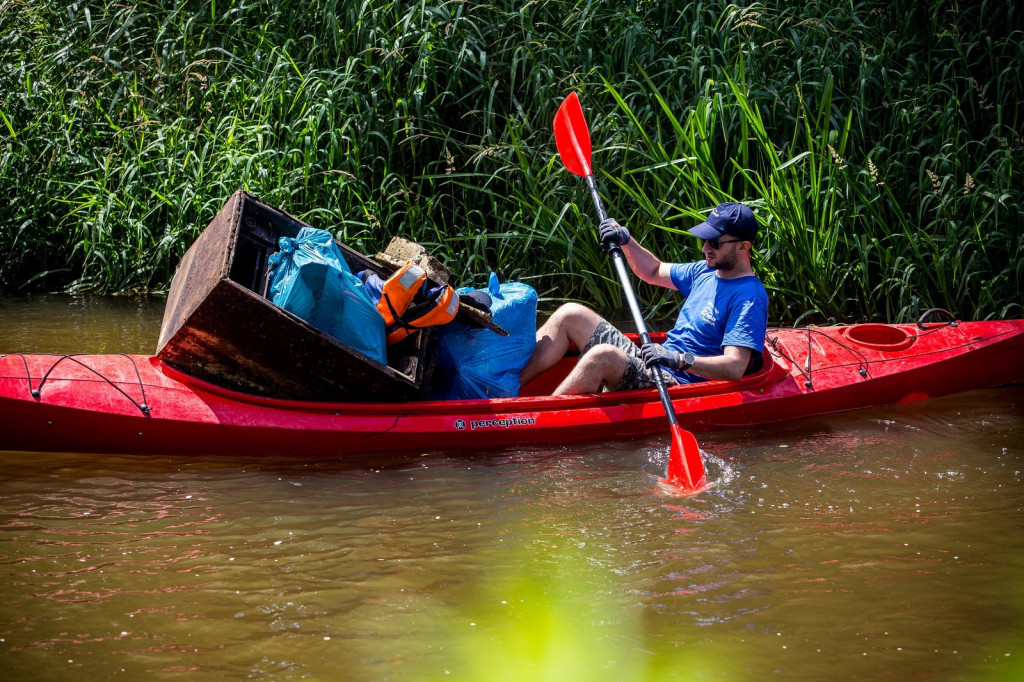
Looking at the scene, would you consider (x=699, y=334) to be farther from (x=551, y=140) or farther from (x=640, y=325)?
(x=551, y=140)

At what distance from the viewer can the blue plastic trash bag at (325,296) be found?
3.90 m

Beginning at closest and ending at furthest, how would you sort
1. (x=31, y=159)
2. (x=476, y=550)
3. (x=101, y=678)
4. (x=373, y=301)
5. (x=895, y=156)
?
(x=101, y=678) → (x=476, y=550) → (x=373, y=301) → (x=895, y=156) → (x=31, y=159)

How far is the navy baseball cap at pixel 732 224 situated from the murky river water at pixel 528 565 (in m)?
0.90

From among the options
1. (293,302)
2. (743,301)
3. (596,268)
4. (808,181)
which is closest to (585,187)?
(596,268)

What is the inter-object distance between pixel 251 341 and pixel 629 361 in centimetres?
161

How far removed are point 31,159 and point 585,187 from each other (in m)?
4.13

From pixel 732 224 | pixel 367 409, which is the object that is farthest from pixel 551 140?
pixel 367 409

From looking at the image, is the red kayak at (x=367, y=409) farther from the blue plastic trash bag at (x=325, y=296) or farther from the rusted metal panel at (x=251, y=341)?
the blue plastic trash bag at (x=325, y=296)

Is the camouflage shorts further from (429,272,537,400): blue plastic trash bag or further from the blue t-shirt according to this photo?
(429,272,537,400): blue plastic trash bag

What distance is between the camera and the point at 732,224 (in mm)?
4277

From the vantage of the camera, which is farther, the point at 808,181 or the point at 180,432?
the point at 808,181

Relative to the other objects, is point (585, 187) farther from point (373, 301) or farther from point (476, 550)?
point (476, 550)

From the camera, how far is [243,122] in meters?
6.89

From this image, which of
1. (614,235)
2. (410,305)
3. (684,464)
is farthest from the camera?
(614,235)
